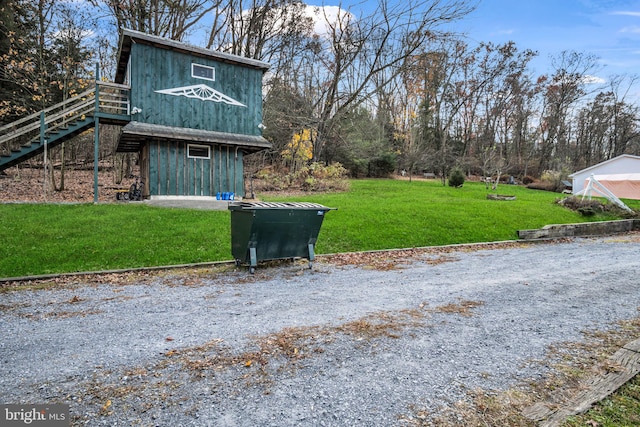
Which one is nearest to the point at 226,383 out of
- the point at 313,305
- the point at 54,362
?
the point at 54,362

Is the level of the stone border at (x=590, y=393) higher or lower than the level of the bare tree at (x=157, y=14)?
lower

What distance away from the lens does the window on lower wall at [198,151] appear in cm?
1536

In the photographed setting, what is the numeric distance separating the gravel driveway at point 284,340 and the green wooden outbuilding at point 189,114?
9.13m

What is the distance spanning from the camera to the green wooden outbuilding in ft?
47.1

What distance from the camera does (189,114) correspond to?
15305 mm

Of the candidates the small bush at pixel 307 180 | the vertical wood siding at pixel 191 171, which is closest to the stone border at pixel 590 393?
the vertical wood siding at pixel 191 171

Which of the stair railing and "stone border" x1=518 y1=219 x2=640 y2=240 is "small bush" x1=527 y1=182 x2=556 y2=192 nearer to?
"stone border" x1=518 y1=219 x2=640 y2=240

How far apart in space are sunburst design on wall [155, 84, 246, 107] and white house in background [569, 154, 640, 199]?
994 inches

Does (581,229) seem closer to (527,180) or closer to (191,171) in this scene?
(191,171)

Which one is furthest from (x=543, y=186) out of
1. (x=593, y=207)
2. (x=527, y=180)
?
(x=593, y=207)

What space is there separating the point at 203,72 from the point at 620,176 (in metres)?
30.5

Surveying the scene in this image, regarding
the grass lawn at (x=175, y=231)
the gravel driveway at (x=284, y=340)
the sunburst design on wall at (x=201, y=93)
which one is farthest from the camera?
the sunburst design on wall at (x=201, y=93)

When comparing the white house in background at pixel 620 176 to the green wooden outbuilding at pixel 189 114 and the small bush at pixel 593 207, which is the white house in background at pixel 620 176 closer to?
the small bush at pixel 593 207

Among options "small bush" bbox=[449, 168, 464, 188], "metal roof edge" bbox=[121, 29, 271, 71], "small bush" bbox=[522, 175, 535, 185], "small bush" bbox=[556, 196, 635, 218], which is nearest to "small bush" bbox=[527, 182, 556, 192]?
"small bush" bbox=[522, 175, 535, 185]
